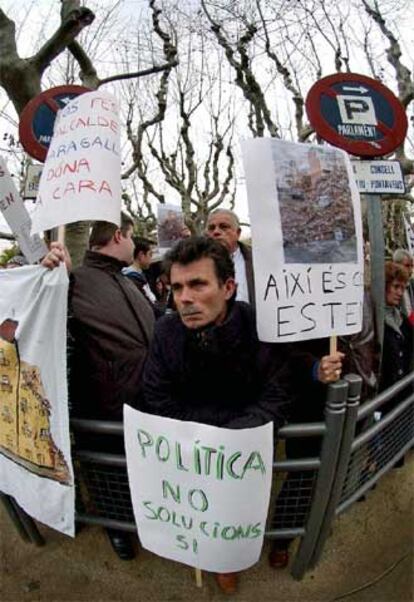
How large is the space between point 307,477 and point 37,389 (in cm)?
120

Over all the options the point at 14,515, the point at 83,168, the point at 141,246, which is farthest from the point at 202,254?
the point at 141,246

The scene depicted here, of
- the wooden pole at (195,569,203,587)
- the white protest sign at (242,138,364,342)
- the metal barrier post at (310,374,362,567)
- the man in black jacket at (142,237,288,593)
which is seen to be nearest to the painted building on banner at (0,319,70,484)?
the man in black jacket at (142,237,288,593)

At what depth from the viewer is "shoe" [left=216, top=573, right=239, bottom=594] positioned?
1.97m

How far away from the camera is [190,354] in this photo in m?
1.75

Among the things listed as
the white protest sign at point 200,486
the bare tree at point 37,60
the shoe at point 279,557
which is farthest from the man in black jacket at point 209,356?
the bare tree at point 37,60

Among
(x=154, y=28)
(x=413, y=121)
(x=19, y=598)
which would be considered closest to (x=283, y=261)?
(x=19, y=598)

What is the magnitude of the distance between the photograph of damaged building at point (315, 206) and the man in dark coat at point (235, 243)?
3.78 ft

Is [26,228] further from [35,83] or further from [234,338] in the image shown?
[35,83]

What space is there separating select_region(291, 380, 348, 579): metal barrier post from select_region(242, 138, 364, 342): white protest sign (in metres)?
0.25

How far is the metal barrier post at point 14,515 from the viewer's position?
84.7 inches

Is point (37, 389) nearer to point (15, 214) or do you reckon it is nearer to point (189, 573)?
point (15, 214)

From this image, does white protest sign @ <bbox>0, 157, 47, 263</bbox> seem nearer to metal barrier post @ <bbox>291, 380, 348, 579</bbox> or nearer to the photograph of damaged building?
the photograph of damaged building

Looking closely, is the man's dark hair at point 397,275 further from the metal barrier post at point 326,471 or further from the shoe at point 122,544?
the shoe at point 122,544

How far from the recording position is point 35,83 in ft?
17.2
